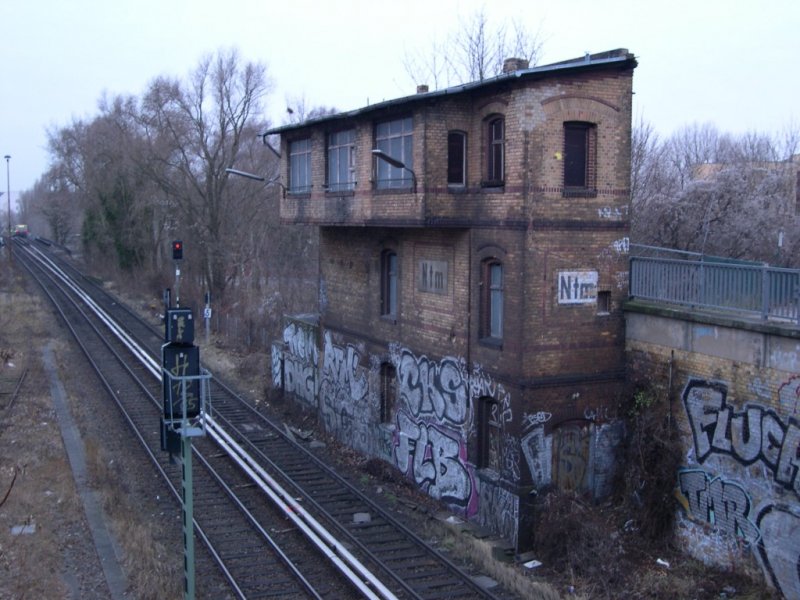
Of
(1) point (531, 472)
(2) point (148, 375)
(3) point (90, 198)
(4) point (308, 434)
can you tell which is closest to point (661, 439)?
(1) point (531, 472)

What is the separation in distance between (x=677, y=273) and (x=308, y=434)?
1186cm

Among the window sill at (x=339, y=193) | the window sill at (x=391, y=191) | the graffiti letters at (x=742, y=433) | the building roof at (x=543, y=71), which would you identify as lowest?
the graffiti letters at (x=742, y=433)

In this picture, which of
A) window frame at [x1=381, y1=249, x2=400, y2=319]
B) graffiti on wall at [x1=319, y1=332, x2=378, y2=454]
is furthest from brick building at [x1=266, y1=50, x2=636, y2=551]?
graffiti on wall at [x1=319, y1=332, x2=378, y2=454]

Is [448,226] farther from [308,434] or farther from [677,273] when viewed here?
[308,434]

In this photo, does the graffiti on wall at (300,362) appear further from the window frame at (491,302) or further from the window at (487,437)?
the window frame at (491,302)

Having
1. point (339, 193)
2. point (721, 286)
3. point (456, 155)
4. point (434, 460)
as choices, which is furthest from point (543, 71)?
point (434, 460)

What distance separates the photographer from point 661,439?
15.2m

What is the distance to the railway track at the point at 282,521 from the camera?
13688 mm

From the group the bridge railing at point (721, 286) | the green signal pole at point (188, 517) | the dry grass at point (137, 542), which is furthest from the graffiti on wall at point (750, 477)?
the dry grass at point (137, 542)

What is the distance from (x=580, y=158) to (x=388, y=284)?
6.41m

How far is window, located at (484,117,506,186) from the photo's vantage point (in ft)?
53.4

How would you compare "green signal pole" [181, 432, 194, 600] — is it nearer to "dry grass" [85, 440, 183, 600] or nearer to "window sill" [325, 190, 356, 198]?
"dry grass" [85, 440, 183, 600]

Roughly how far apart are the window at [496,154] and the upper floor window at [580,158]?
1.23 metres

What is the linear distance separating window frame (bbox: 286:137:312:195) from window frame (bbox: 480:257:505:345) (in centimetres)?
758
